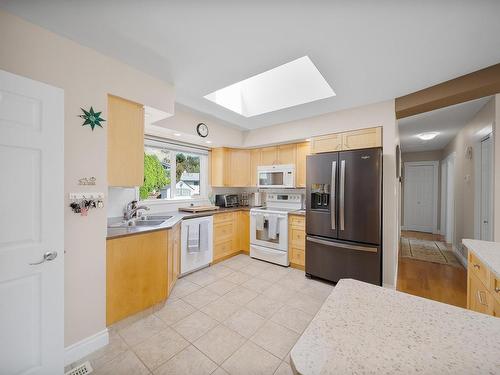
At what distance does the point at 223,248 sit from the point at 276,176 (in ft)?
5.25

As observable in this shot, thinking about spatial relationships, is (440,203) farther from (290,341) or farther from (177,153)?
(177,153)

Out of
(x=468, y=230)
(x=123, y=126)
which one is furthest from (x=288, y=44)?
(x=468, y=230)

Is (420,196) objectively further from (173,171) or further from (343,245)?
(173,171)

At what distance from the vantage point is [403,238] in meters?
5.46

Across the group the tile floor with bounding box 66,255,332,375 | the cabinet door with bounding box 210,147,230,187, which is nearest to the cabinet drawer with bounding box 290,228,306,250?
the tile floor with bounding box 66,255,332,375

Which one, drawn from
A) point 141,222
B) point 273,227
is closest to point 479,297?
point 273,227

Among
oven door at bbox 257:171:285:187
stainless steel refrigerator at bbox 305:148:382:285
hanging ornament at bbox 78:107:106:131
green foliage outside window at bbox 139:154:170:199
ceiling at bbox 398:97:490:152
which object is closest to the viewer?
hanging ornament at bbox 78:107:106:131

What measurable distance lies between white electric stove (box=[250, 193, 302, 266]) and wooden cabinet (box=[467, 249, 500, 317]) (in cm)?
205

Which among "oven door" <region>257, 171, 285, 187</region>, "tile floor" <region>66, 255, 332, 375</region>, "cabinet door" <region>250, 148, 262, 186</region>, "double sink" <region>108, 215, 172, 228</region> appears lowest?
"tile floor" <region>66, 255, 332, 375</region>

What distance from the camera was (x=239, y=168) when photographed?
4.13 meters

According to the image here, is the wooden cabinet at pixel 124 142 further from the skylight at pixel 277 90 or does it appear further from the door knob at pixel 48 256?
the skylight at pixel 277 90

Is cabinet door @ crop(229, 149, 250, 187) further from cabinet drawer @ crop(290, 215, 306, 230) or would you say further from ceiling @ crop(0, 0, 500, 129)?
ceiling @ crop(0, 0, 500, 129)

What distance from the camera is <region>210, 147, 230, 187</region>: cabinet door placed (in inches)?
157

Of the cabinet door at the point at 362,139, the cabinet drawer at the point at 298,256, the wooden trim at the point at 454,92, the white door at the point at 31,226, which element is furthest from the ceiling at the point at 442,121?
the white door at the point at 31,226
